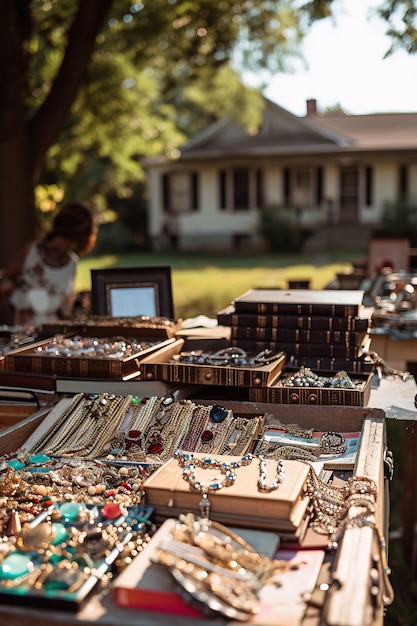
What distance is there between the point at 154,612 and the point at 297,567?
318 millimetres

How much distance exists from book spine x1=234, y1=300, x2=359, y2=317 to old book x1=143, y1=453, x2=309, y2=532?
3.23 ft

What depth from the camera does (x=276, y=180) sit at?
21531 mm

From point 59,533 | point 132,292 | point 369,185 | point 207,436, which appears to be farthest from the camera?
point 369,185

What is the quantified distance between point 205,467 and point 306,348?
3.36ft

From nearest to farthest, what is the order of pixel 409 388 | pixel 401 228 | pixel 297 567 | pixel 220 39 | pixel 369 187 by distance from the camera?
pixel 297 567
pixel 409 388
pixel 220 39
pixel 401 228
pixel 369 187

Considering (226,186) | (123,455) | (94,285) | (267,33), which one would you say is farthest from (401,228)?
(123,455)

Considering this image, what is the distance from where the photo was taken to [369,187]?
2127 cm

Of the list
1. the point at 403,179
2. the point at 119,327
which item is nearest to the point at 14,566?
the point at 119,327

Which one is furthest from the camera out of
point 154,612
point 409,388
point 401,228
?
point 401,228

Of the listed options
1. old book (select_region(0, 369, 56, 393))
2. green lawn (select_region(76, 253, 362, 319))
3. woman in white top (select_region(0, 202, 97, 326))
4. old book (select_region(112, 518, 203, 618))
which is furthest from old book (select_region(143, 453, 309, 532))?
green lawn (select_region(76, 253, 362, 319))

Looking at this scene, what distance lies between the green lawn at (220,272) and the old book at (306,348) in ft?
21.9

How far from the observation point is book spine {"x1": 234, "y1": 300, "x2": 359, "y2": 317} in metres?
2.55

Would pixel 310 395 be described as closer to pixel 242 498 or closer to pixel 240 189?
pixel 242 498

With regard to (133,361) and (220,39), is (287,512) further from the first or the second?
(220,39)
